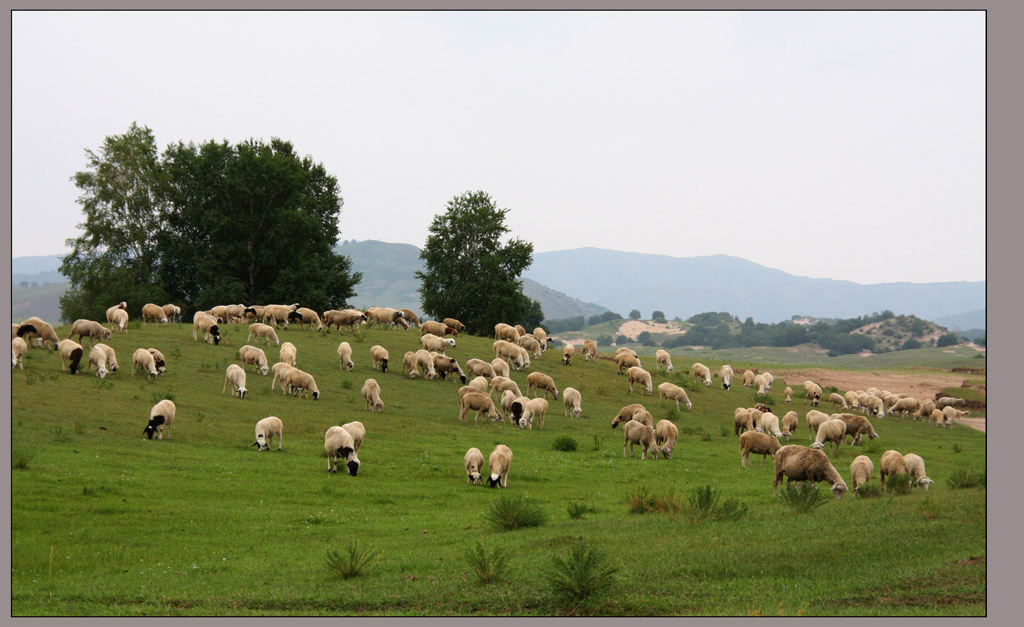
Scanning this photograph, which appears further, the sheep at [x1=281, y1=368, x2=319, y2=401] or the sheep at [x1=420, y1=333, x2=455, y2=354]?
the sheep at [x1=420, y1=333, x2=455, y2=354]

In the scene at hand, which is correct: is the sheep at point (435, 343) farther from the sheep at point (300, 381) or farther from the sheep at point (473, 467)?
the sheep at point (473, 467)

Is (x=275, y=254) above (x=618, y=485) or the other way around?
above

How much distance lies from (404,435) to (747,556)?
667 inches

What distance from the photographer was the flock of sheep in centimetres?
1992

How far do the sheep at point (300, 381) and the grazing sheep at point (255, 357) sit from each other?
3.05 metres

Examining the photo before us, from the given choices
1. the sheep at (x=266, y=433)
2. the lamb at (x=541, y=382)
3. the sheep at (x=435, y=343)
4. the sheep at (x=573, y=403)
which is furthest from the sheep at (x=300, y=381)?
the sheep at (x=435, y=343)

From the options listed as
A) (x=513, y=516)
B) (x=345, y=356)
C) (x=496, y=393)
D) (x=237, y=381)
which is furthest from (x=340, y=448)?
(x=345, y=356)

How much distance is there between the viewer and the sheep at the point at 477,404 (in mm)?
30359

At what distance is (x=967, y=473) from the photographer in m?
19.2

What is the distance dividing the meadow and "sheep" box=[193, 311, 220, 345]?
30.4 feet

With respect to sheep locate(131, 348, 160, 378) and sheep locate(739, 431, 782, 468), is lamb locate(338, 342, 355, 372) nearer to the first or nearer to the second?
sheep locate(131, 348, 160, 378)

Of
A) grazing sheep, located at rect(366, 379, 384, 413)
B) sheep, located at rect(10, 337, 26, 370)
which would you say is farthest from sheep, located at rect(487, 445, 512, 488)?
sheep, located at rect(10, 337, 26, 370)

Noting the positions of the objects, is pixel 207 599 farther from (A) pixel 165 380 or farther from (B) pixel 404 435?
(A) pixel 165 380

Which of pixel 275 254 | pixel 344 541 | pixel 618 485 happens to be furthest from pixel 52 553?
pixel 275 254
